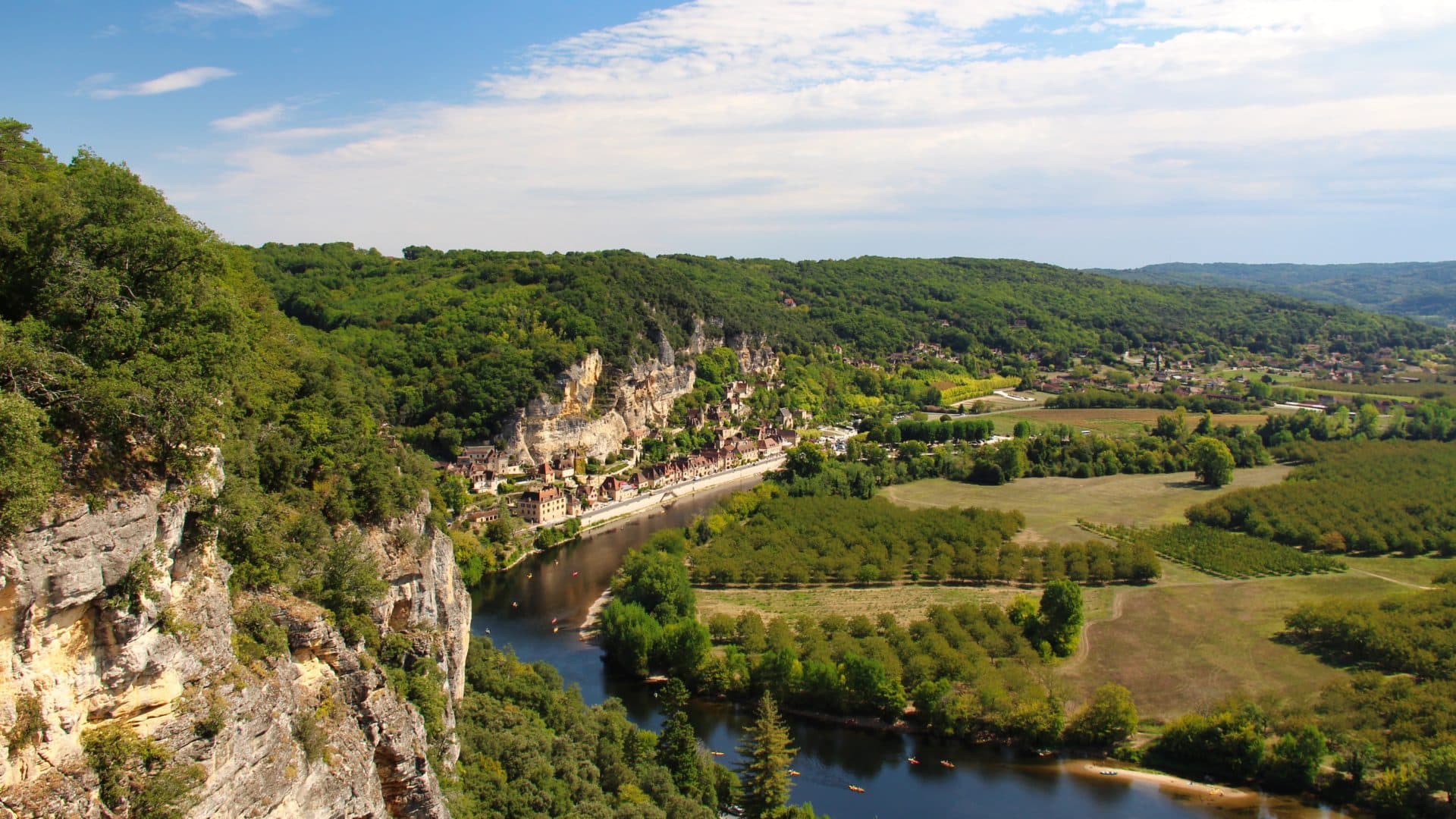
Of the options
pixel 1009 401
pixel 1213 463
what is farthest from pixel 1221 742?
pixel 1009 401

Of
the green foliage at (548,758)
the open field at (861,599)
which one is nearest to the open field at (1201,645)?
the open field at (861,599)

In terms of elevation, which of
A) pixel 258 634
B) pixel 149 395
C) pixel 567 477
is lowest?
pixel 567 477

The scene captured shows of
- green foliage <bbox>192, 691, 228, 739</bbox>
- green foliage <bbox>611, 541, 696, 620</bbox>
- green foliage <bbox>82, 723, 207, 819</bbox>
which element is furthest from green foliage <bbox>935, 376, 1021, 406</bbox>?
green foliage <bbox>82, 723, 207, 819</bbox>

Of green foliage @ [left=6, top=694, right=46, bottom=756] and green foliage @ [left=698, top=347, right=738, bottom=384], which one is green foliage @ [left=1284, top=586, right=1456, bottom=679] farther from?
green foliage @ [left=698, top=347, right=738, bottom=384]

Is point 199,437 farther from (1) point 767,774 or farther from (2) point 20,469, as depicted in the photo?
(1) point 767,774

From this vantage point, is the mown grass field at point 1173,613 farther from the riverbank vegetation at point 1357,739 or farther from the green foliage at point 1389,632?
the riverbank vegetation at point 1357,739
